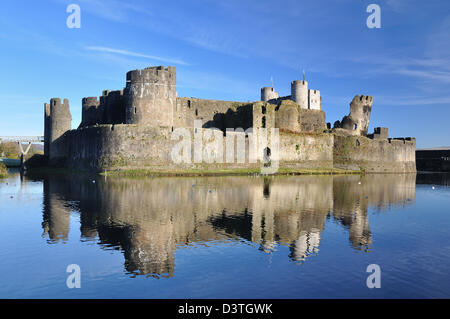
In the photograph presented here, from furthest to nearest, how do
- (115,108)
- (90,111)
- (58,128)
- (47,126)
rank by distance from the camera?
(47,126)
(90,111)
(58,128)
(115,108)

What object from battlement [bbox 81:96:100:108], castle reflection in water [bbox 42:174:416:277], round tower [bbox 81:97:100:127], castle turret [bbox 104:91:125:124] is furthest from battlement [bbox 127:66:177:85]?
castle reflection in water [bbox 42:174:416:277]

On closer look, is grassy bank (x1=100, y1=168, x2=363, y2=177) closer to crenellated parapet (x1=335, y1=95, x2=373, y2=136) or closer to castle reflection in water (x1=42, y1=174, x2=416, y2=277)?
castle reflection in water (x1=42, y1=174, x2=416, y2=277)

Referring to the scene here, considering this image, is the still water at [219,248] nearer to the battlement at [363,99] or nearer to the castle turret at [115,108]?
the castle turret at [115,108]

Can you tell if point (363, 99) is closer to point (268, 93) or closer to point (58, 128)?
point (268, 93)

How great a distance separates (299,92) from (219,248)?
165ft

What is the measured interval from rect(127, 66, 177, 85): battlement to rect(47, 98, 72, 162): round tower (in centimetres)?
1022

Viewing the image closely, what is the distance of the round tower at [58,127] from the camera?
42.4 m

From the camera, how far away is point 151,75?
36562mm

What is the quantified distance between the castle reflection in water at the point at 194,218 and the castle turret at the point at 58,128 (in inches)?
924

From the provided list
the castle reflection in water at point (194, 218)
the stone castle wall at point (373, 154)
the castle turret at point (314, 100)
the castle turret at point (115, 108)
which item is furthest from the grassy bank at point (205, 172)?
the castle turret at point (314, 100)

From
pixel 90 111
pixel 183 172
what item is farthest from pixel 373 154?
pixel 90 111

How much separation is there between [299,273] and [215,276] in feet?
5.44

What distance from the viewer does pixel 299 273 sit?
7.93 meters
